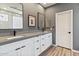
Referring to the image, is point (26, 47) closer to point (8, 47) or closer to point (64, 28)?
point (8, 47)

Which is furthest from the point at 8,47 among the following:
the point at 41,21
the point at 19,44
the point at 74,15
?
the point at 74,15

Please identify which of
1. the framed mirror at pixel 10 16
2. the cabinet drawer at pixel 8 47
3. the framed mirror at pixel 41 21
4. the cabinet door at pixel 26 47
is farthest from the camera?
the framed mirror at pixel 41 21

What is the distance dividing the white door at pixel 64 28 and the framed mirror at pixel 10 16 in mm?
738

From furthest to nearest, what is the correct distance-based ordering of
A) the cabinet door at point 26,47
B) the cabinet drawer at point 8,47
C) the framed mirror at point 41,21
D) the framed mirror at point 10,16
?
the framed mirror at point 41,21 → the framed mirror at point 10,16 → the cabinet door at point 26,47 → the cabinet drawer at point 8,47

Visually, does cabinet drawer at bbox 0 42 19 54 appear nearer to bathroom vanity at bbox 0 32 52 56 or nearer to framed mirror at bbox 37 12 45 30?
bathroom vanity at bbox 0 32 52 56

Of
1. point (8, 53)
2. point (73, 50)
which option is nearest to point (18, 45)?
point (8, 53)

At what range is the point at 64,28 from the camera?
1.50 m

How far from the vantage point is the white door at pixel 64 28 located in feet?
4.81

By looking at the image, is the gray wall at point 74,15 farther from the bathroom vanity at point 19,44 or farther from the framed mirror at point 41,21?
the bathroom vanity at point 19,44

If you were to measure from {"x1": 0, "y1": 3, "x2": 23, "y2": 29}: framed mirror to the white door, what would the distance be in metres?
0.74

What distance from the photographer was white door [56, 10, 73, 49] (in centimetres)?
147

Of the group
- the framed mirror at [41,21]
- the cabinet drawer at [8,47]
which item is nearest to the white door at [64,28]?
the framed mirror at [41,21]

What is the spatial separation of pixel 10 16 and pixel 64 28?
926mm

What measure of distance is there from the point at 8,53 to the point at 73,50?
3.25 ft
